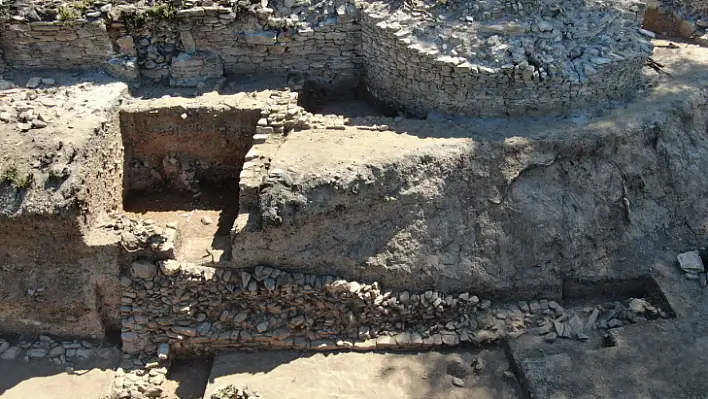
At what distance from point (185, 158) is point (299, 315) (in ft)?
10.0

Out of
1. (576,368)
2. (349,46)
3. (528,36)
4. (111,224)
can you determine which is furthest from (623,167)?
(111,224)

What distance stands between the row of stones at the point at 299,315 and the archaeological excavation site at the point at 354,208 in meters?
0.03

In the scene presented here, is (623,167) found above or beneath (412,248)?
above

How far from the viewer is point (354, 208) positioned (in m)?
7.84

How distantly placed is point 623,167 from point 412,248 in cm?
310

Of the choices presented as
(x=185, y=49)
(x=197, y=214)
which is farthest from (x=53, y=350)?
(x=185, y=49)

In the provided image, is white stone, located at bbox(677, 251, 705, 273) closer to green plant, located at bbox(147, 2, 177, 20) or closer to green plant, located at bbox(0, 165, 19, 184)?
green plant, located at bbox(147, 2, 177, 20)

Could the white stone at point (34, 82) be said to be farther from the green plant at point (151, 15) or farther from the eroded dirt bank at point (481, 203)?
the eroded dirt bank at point (481, 203)

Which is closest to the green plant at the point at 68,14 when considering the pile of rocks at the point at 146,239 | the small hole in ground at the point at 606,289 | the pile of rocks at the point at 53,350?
the pile of rocks at the point at 146,239

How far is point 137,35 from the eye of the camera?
9.45 m

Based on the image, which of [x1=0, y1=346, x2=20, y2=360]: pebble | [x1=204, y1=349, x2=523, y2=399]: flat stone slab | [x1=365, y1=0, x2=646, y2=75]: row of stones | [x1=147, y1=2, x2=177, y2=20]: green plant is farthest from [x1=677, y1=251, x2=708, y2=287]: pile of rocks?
[x1=0, y1=346, x2=20, y2=360]: pebble

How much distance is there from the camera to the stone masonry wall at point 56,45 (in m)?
9.23

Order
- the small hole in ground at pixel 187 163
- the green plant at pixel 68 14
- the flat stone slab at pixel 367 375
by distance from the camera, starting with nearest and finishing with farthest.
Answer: the flat stone slab at pixel 367 375
the small hole in ground at pixel 187 163
the green plant at pixel 68 14

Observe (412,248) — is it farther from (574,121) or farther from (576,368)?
(574,121)
